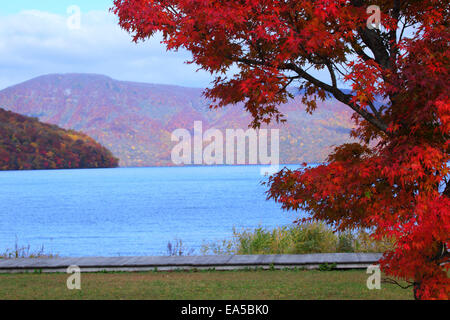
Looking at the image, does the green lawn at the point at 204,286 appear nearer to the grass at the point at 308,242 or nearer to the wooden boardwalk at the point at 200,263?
the wooden boardwalk at the point at 200,263

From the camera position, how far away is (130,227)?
4412 cm

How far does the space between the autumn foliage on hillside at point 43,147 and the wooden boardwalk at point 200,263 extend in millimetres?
100339

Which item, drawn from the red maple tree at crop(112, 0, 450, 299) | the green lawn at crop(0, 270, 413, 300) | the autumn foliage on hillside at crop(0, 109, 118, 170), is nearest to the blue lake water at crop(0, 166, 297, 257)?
the green lawn at crop(0, 270, 413, 300)

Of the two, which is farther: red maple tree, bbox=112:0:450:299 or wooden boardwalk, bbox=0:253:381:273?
wooden boardwalk, bbox=0:253:381:273

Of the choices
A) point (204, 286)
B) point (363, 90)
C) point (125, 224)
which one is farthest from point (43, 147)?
point (363, 90)

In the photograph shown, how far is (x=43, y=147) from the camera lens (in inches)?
4434

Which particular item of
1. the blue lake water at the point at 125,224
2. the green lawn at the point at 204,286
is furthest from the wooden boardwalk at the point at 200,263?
the blue lake water at the point at 125,224

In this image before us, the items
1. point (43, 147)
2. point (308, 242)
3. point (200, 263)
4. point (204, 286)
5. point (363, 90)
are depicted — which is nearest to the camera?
point (363, 90)

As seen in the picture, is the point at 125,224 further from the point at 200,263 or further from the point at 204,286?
the point at 204,286

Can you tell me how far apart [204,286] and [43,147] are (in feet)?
354

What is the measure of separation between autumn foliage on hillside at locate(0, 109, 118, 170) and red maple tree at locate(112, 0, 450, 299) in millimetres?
106334

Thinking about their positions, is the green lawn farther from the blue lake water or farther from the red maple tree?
the blue lake water

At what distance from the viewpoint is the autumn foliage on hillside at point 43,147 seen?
10956 centimetres

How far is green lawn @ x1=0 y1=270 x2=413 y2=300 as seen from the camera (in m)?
9.83
